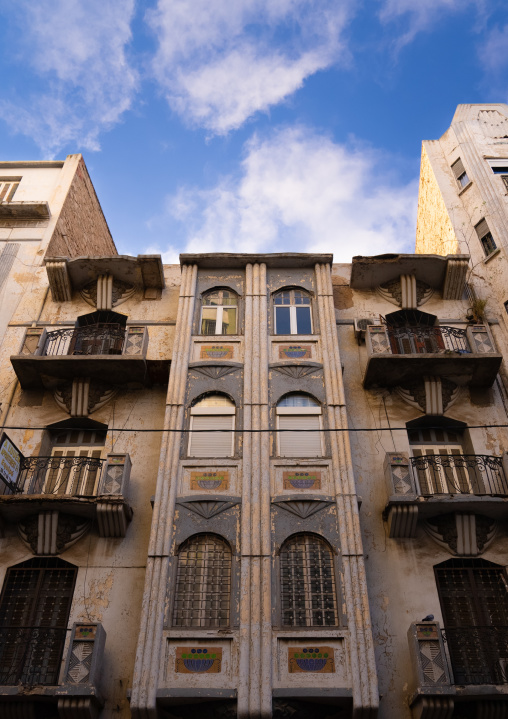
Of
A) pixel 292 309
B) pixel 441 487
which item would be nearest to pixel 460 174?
pixel 292 309

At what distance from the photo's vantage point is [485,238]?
20.4 meters

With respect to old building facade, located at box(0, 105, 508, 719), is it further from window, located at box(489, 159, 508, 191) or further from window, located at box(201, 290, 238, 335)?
window, located at box(489, 159, 508, 191)

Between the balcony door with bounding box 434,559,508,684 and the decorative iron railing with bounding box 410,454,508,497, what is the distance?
164 centimetres

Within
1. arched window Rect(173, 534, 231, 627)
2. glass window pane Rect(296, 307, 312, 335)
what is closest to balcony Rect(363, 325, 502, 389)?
glass window pane Rect(296, 307, 312, 335)

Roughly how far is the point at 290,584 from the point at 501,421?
7.03 m

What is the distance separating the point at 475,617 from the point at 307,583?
3558 mm

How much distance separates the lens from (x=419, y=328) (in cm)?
1759

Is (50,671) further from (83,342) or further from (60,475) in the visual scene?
(83,342)

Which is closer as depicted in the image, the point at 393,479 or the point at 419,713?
the point at 419,713

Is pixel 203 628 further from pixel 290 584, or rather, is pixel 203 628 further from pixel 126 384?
pixel 126 384

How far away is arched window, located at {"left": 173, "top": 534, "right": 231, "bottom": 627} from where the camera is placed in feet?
40.0

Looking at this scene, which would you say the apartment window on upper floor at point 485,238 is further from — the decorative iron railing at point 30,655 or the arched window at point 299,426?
the decorative iron railing at point 30,655

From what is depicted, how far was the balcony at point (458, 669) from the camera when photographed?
11227 mm

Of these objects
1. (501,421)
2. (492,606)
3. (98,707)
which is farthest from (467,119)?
(98,707)
